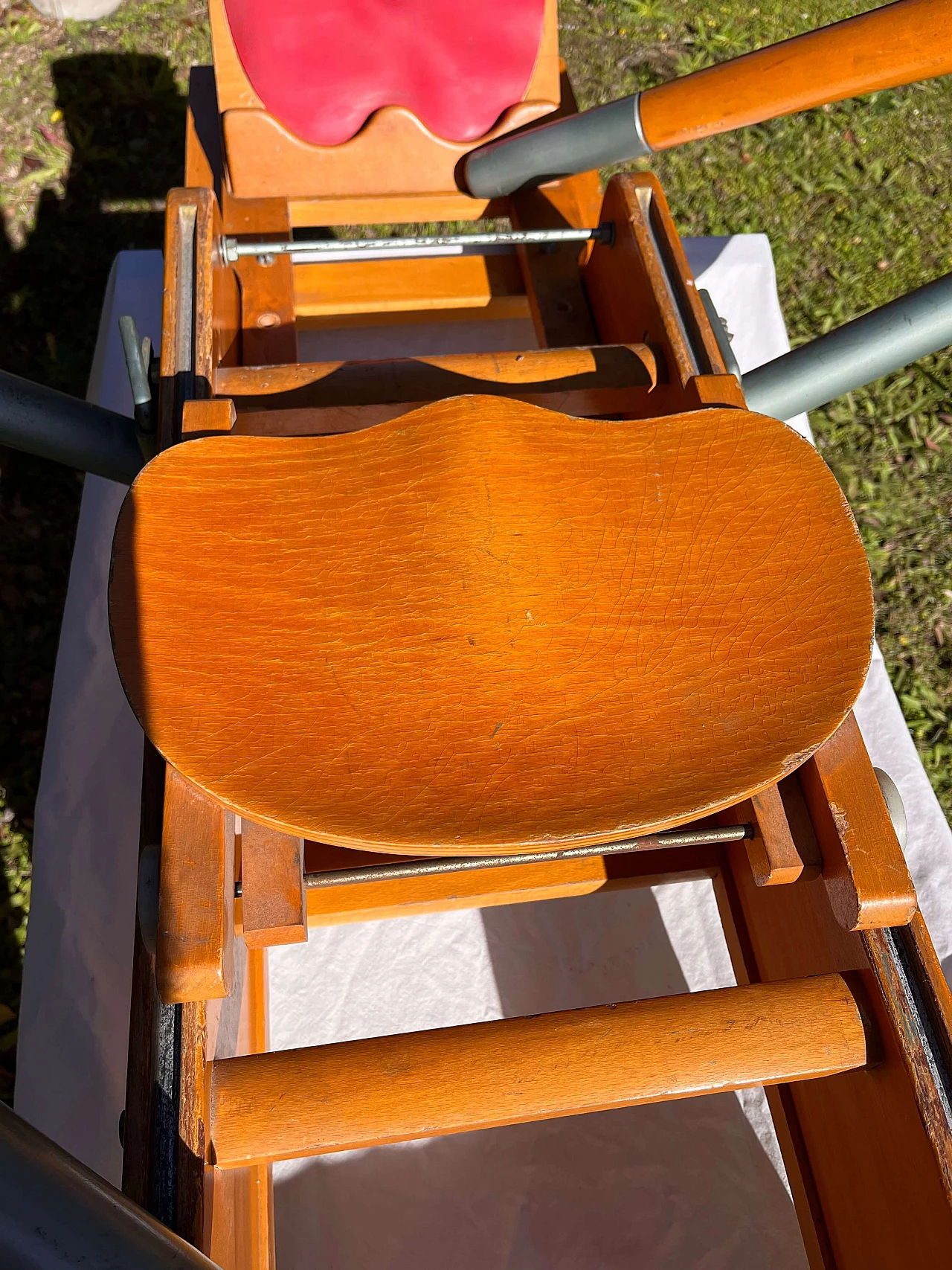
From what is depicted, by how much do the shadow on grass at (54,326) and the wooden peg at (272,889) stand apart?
2.74 ft

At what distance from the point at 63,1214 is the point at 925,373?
2.30 m

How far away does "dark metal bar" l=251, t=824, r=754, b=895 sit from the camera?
31.2 inches

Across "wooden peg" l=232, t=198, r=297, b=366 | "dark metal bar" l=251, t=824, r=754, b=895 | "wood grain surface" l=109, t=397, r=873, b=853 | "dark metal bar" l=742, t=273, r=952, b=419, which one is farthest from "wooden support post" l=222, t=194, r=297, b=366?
"dark metal bar" l=251, t=824, r=754, b=895

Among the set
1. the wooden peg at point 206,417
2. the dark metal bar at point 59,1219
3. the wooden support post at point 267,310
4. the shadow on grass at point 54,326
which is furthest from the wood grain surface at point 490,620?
the shadow on grass at point 54,326

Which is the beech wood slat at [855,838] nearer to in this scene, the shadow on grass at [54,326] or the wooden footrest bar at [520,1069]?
the wooden footrest bar at [520,1069]

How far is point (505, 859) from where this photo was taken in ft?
2.60

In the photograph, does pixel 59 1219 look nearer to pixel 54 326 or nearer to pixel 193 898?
pixel 193 898

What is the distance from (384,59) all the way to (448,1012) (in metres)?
1.34

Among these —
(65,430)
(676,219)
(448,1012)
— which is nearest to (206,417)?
(65,430)

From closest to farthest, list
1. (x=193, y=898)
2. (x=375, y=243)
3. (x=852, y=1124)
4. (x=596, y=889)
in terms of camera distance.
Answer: (x=193, y=898) < (x=852, y=1124) < (x=596, y=889) < (x=375, y=243)

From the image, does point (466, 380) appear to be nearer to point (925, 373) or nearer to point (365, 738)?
point (365, 738)

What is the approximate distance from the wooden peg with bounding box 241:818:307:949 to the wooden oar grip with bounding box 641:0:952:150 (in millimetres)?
909

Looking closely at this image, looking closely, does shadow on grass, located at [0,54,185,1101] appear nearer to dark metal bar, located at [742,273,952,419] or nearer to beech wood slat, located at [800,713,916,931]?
beech wood slat, located at [800,713,916,931]

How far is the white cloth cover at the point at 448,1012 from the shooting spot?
1163 mm
